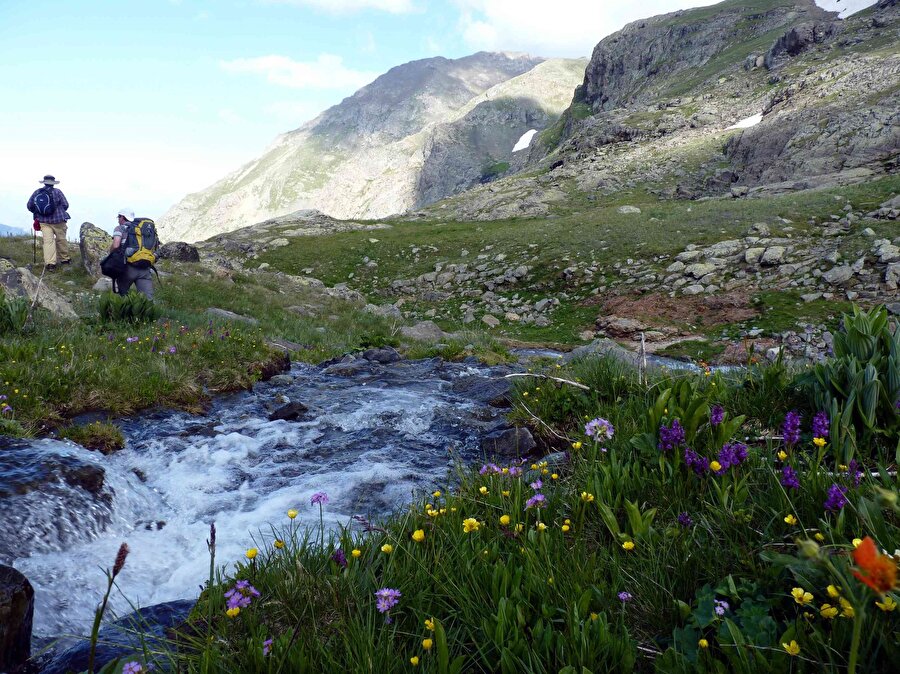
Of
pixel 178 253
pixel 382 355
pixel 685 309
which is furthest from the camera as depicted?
pixel 178 253

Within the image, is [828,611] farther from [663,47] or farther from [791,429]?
[663,47]

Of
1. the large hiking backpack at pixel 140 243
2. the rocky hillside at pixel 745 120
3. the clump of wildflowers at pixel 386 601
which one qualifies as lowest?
the clump of wildflowers at pixel 386 601

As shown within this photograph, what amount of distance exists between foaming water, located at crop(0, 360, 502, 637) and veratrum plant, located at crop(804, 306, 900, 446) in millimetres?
3307

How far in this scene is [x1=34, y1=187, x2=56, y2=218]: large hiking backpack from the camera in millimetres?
17422

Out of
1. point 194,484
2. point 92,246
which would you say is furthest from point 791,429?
point 92,246

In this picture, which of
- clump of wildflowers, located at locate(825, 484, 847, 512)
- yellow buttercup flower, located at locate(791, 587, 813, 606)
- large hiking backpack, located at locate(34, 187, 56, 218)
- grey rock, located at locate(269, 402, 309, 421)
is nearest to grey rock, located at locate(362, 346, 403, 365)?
grey rock, located at locate(269, 402, 309, 421)

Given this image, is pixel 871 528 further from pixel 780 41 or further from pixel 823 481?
pixel 780 41

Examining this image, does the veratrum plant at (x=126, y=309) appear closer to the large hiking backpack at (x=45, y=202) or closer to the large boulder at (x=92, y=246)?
the large hiking backpack at (x=45, y=202)

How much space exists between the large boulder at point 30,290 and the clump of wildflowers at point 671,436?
36.1 ft

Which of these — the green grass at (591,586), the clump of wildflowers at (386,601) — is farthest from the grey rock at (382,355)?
the clump of wildflowers at (386,601)

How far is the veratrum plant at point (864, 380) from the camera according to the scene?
3288 millimetres

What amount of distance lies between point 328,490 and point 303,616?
263cm

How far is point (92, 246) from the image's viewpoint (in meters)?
20.7

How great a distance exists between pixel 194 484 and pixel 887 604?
5368 millimetres
